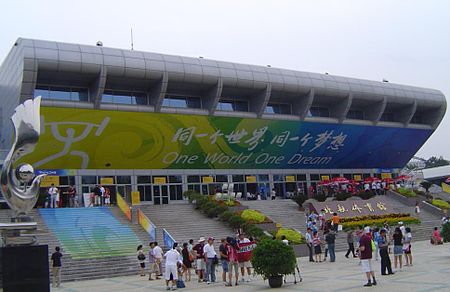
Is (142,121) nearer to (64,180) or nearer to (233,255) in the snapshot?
(64,180)

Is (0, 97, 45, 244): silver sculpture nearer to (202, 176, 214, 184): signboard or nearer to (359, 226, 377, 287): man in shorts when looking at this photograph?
(359, 226, 377, 287): man in shorts

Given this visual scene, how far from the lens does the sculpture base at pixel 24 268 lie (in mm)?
10898

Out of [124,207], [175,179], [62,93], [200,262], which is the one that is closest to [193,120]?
[175,179]

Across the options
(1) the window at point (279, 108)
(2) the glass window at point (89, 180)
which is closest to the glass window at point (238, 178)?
(1) the window at point (279, 108)

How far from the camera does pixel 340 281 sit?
51.4 feet

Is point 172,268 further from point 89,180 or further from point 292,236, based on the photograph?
point 89,180

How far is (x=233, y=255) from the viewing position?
1695cm

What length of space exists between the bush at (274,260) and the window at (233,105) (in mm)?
28188

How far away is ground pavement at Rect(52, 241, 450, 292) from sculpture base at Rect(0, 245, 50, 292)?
19.8 ft

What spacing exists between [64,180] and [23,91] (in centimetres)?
783

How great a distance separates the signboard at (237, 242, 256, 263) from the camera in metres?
17.1

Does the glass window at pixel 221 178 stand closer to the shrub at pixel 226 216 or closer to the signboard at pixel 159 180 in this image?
the signboard at pixel 159 180


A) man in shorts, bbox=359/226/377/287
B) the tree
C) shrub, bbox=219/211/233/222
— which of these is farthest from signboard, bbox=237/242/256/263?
the tree

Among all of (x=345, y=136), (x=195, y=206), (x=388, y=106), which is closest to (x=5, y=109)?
(x=195, y=206)
